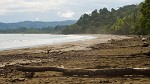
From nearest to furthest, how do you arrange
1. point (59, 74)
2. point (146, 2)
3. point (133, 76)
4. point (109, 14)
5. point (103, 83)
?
1. point (103, 83)
2. point (133, 76)
3. point (59, 74)
4. point (146, 2)
5. point (109, 14)

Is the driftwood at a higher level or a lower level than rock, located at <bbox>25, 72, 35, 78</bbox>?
higher

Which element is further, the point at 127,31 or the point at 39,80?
the point at 127,31

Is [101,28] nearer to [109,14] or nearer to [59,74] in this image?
[109,14]

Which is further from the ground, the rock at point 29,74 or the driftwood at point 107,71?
the driftwood at point 107,71

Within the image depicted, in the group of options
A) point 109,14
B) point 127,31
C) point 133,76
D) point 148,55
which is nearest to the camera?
point 133,76

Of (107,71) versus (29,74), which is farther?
(29,74)

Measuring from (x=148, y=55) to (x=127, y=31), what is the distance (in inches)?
3702

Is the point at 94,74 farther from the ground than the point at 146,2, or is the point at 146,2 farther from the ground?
the point at 146,2

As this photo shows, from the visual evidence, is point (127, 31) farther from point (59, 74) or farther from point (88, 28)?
point (59, 74)

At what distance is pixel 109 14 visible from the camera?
177500 millimetres

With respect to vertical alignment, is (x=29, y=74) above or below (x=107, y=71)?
below

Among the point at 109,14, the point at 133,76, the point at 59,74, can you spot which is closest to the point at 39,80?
the point at 59,74

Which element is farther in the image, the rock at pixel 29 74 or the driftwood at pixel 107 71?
the rock at pixel 29 74

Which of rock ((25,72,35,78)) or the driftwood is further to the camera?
rock ((25,72,35,78))
